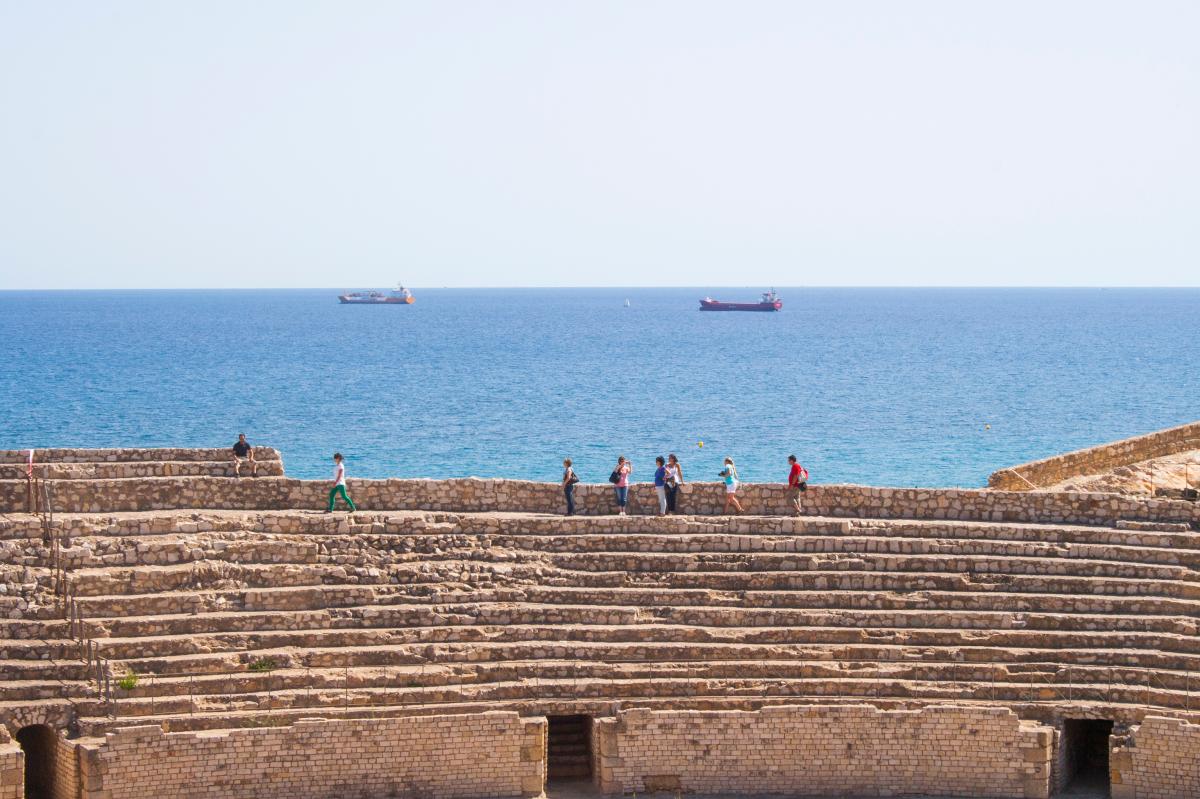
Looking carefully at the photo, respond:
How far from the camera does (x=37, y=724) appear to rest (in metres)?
22.3

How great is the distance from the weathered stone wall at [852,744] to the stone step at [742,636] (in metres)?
1.45

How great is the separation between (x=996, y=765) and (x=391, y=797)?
860cm

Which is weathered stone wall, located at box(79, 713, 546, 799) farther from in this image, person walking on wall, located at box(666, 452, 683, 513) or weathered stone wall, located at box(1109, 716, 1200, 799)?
weathered stone wall, located at box(1109, 716, 1200, 799)

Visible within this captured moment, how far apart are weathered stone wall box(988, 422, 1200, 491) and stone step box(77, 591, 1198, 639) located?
6747 millimetres

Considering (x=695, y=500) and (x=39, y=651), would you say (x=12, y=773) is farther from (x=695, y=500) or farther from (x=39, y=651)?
(x=695, y=500)

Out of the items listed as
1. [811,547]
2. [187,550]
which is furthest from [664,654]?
[187,550]

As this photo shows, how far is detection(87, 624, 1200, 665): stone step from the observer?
939 inches

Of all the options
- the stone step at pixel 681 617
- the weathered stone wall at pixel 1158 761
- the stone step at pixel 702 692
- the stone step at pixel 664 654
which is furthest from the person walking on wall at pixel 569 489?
the weathered stone wall at pixel 1158 761

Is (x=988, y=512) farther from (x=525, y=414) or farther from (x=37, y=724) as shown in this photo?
(x=525, y=414)

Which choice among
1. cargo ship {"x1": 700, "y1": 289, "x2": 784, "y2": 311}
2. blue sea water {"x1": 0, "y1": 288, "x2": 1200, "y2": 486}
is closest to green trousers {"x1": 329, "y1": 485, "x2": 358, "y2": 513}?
blue sea water {"x1": 0, "y1": 288, "x2": 1200, "y2": 486}

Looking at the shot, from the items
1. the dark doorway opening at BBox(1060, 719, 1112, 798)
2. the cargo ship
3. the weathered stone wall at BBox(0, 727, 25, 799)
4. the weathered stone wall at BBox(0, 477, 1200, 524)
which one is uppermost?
the cargo ship

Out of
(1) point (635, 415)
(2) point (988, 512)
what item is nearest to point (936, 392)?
(1) point (635, 415)

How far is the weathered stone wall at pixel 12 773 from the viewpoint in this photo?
2145cm

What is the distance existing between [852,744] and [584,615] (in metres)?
4.43
